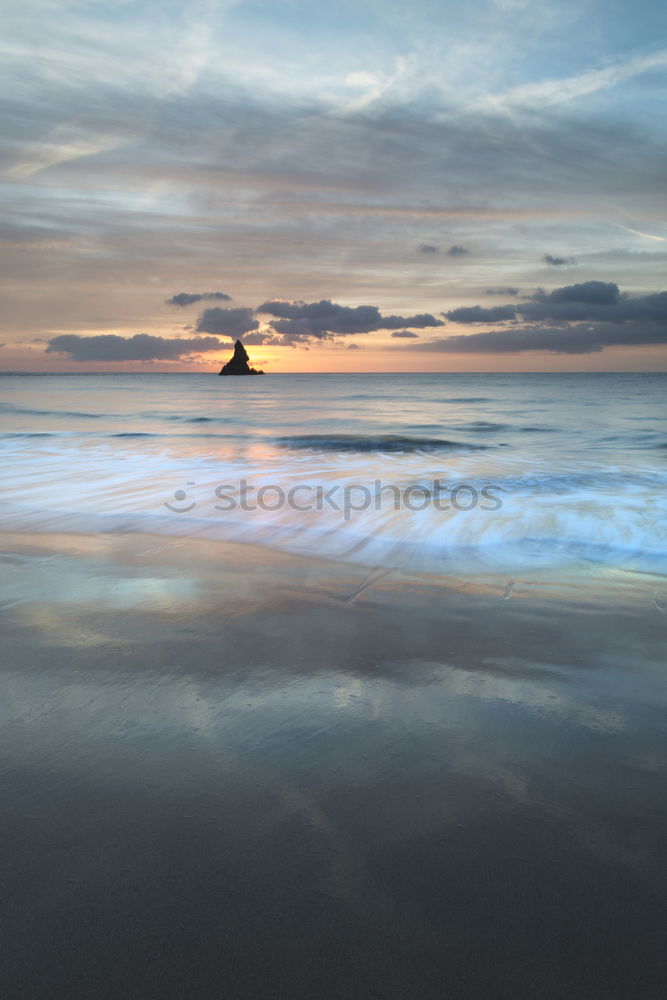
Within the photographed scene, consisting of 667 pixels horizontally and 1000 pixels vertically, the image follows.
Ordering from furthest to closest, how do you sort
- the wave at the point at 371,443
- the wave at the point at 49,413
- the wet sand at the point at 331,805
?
the wave at the point at 49,413 < the wave at the point at 371,443 < the wet sand at the point at 331,805

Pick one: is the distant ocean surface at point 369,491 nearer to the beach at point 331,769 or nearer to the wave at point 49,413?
the beach at point 331,769

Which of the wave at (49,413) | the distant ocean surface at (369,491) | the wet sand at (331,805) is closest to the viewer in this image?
the wet sand at (331,805)

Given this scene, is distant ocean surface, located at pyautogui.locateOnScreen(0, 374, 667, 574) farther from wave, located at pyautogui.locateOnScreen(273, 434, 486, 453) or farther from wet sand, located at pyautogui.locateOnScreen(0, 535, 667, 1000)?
wet sand, located at pyautogui.locateOnScreen(0, 535, 667, 1000)

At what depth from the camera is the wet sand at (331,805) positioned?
153 cm

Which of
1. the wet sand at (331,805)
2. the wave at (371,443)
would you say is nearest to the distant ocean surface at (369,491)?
the wave at (371,443)

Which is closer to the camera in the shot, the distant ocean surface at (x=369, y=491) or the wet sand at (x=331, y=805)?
the wet sand at (x=331, y=805)

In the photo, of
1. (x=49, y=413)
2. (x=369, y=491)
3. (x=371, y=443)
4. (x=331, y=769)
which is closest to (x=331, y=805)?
(x=331, y=769)

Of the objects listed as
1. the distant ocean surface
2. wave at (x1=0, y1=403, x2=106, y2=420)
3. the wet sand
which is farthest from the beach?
wave at (x1=0, y1=403, x2=106, y2=420)

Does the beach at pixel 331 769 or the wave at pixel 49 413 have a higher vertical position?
the beach at pixel 331 769

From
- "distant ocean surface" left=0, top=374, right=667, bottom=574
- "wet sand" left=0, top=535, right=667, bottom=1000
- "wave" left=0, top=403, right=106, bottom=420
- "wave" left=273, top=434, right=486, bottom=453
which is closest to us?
"wet sand" left=0, top=535, right=667, bottom=1000

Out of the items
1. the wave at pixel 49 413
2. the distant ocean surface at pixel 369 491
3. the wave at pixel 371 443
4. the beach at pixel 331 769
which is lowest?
the wave at pixel 49 413

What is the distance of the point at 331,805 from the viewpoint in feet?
6.68

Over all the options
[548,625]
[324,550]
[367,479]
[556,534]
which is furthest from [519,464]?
[548,625]

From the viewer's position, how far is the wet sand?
1.53m
